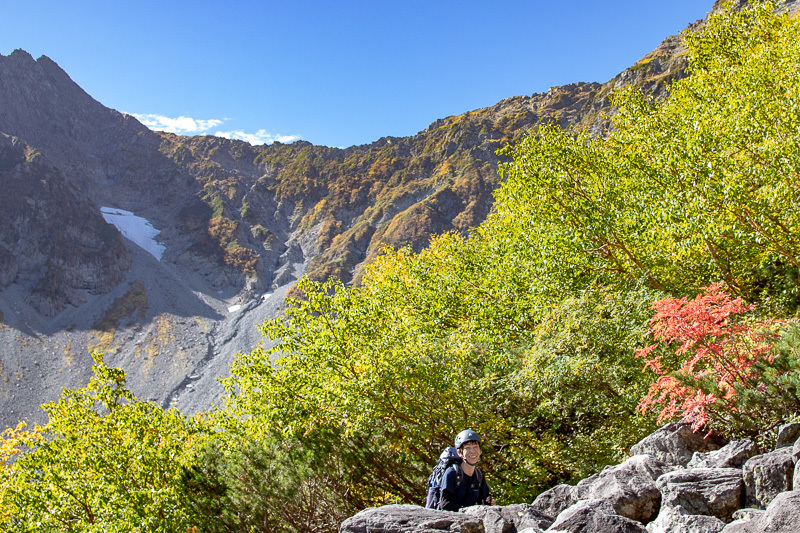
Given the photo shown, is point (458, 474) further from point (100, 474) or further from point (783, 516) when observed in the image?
point (100, 474)

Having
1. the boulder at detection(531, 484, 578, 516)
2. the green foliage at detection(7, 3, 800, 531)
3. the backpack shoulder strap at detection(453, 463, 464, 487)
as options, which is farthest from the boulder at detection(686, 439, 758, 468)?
the backpack shoulder strap at detection(453, 463, 464, 487)

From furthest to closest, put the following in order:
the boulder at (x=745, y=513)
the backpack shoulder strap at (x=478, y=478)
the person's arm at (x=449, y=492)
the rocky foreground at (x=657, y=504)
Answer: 1. the backpack shoulder strap at (x=478, y=478)
2. the person's arm at (x=449, y=492)
3. the rocky foreground at (x=657, y=504)
4. the boulder at (x=745, y=513)

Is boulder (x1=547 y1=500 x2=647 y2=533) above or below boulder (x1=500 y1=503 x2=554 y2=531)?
above

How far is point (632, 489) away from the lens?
23.1 ft

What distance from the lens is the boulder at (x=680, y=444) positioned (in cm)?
866

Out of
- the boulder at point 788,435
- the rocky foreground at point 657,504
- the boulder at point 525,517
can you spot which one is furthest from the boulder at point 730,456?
the boulder at point 525,517

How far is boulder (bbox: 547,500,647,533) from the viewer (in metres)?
6.01

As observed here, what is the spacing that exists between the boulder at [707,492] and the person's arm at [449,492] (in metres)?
2.93

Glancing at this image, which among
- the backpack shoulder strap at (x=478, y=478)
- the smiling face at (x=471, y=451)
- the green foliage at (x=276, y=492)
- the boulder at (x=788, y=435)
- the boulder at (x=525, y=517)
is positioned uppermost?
the smiling face at (x=471, y=451)

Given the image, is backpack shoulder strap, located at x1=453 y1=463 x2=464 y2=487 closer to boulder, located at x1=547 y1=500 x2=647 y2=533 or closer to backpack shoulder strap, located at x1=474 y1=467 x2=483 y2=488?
backpack shoulder strap, located at x1=474 y1=467 x2=483 y2=488

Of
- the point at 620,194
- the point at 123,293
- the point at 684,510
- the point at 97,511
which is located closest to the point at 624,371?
the point at 684,510

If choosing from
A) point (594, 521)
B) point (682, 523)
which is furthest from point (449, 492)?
point (682, 523)

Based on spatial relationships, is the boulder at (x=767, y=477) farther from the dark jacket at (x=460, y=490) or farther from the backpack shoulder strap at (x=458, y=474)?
the backpack shoulder strap at (x=458, y=474)

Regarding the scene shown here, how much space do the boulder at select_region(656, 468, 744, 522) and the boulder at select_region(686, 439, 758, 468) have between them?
0.76 m
